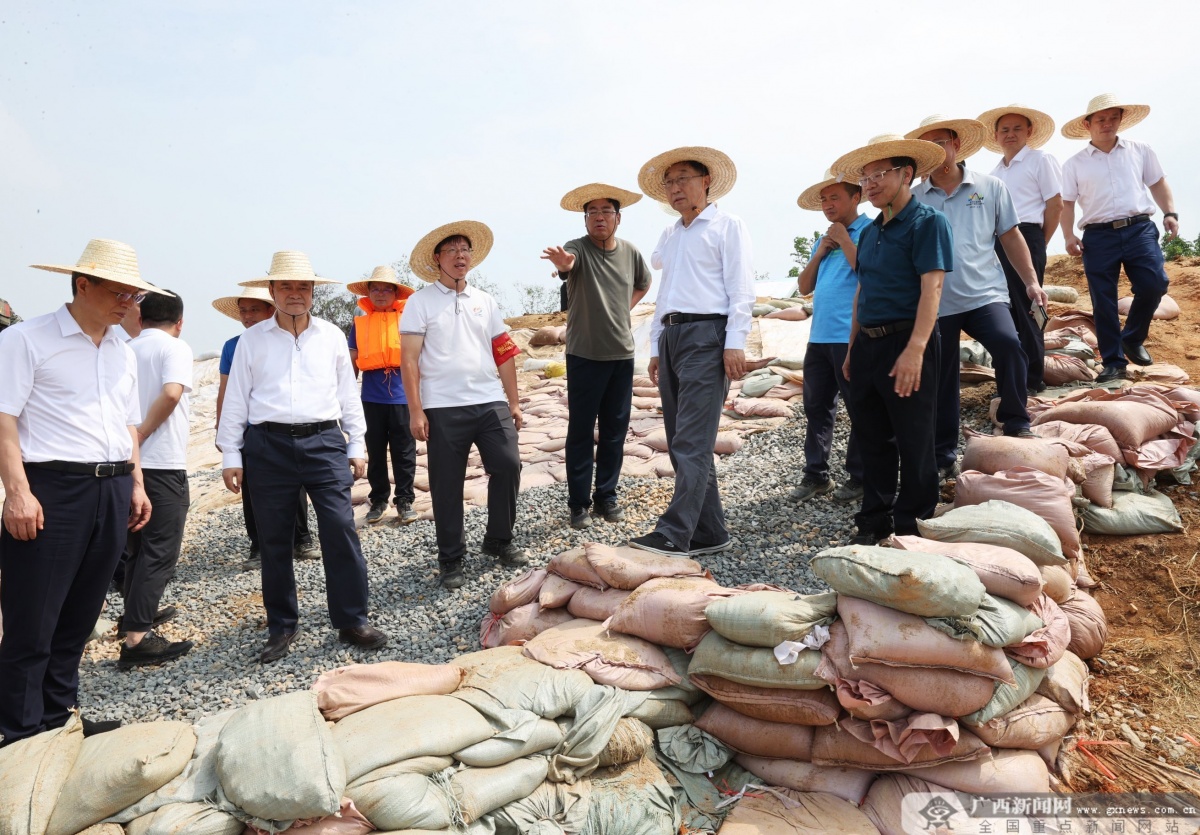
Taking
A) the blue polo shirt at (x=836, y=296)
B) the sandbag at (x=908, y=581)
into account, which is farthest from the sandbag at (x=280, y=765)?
the blue polo shirt at (x=836, y=296)

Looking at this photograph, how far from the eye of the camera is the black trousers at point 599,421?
14.8ft

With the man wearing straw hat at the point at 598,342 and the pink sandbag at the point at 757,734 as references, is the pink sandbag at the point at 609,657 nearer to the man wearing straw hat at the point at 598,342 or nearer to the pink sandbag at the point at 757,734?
the pink sandbag at the point at 757,734

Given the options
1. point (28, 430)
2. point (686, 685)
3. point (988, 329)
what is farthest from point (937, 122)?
point (28, 430)

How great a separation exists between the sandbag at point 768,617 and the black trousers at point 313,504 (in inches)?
62.7

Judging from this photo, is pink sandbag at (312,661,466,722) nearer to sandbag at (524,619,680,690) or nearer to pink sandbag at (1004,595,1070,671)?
sandbag at (524,619,680,690)

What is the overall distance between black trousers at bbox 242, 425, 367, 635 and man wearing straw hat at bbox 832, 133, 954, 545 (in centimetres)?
237

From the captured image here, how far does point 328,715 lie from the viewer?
2.45 m

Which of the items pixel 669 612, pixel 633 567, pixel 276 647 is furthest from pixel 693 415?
pixel 276 647

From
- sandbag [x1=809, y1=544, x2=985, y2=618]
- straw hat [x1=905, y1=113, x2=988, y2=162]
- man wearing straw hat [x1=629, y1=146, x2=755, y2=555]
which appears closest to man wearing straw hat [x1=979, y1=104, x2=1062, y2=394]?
straw hat [x1=905, y1=113, x2=988, y2=162]

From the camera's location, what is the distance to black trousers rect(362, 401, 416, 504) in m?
5.43

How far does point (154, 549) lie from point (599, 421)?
2.31 meters

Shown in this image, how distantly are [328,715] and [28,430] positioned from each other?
53.6 inches

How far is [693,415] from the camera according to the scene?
3670 mm

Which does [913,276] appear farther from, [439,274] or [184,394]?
[184,394]
